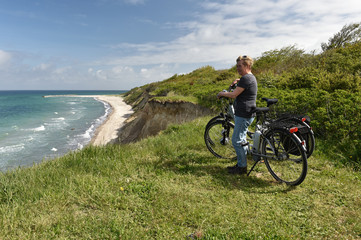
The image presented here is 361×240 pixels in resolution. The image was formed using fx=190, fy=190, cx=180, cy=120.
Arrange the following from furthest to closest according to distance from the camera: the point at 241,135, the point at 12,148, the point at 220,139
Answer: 1. the point at 12,148
2. the point at 220,139
3. the point at 241,135

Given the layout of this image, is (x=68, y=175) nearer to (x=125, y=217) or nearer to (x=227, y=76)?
(x=125, y=217)

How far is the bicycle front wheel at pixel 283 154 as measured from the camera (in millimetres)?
3889

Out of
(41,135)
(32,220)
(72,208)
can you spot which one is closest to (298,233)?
(72,208)

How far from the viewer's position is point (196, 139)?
22.3 ft

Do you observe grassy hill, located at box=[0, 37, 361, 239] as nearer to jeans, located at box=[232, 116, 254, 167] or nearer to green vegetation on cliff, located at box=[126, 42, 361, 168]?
green vegetation on cliff, located at box=[126, 42, 361, 168]

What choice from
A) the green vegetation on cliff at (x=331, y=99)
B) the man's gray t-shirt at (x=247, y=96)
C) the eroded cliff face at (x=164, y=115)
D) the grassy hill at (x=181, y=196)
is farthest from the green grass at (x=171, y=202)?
the eroded cliff face at (x=164, y=115)

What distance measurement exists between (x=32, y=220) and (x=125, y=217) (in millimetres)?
1384

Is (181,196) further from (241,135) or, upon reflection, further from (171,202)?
(241,135)

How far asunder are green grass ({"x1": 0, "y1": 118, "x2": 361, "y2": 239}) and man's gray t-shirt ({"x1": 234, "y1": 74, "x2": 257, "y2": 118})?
155 centimetres

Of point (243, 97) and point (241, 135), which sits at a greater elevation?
point (243, 97)

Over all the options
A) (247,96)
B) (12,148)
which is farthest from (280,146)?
(12,148)

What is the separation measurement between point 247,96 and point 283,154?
144 centimetres

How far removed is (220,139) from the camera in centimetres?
545

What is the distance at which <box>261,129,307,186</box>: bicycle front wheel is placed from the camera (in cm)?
389
